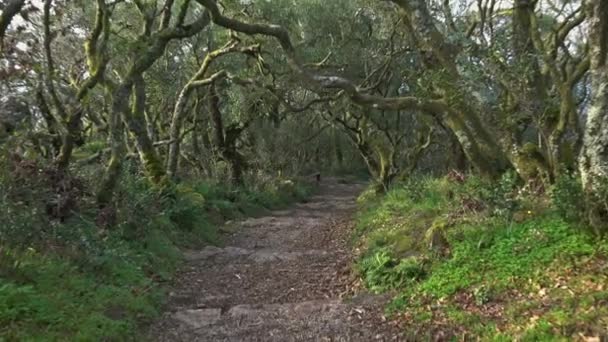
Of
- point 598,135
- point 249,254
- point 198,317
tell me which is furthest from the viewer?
point 249,254

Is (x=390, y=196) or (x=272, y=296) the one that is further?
(x=390, y=196)

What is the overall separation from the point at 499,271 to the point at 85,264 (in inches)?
203

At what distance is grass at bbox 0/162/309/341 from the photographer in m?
5.24

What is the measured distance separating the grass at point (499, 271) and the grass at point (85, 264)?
3.13m

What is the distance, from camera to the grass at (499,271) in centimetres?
497

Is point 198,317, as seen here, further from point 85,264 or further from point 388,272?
point 388,272

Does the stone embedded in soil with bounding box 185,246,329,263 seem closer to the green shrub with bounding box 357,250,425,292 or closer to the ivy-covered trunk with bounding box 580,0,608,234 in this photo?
the green shrub with bounding box 357,250,425,292

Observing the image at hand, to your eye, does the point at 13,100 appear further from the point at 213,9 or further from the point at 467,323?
the point at 467,323

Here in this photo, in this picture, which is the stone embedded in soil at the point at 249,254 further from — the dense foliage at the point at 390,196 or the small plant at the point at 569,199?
Answer: the small plant at the point at 569,199

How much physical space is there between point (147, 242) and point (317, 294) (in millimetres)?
3386

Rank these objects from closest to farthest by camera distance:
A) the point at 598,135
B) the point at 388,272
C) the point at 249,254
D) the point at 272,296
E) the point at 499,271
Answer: the point at 598,135 < the point at 499,271 < the point at 388,272 < the point at 272,296 < the point at 249,254

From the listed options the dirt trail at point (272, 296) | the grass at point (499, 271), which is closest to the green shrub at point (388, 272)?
the grass at point (499, 271)

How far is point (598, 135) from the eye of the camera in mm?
5859

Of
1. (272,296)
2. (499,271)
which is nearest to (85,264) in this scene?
(272,296)
